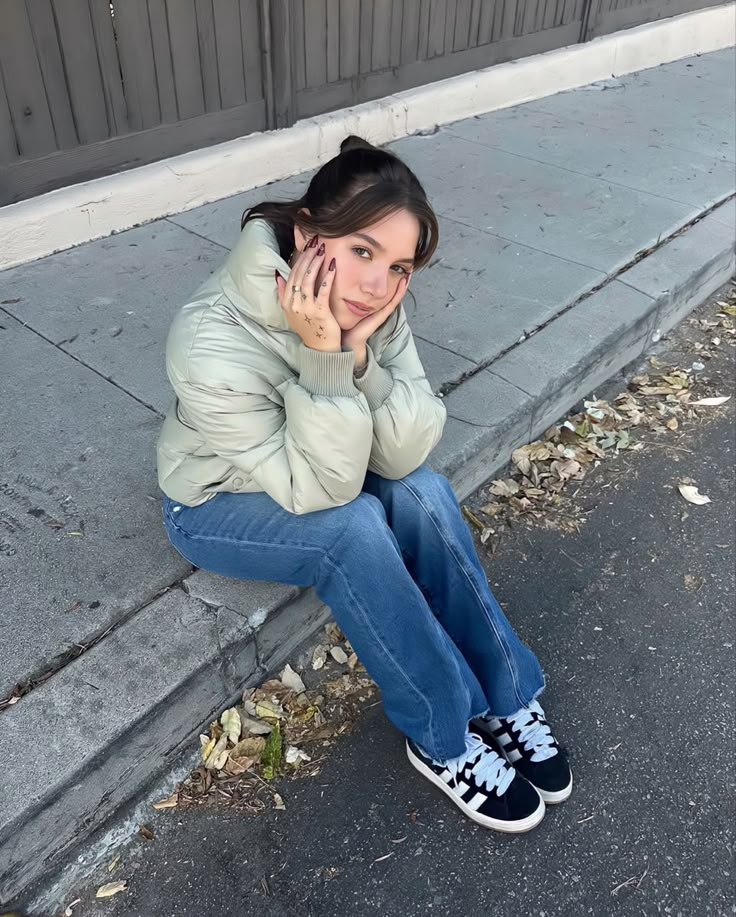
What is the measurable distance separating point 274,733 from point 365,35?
14.8ft

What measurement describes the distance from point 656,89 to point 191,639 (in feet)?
22.4

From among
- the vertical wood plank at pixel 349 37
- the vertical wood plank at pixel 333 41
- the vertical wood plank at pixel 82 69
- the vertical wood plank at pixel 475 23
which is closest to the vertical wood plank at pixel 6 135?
the vertical wood plank at pixel 82 69

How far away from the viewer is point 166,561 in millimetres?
2512

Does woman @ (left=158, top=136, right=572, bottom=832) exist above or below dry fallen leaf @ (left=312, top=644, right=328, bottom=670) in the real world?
above

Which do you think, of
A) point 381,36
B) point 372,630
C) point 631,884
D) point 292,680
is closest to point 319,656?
point 292,680

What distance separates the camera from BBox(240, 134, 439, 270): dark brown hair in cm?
198

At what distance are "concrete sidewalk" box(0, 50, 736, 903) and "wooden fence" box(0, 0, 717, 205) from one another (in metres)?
0.39

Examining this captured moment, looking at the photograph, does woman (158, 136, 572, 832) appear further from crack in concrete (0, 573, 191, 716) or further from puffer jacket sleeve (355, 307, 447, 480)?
crack in concrete (0, 573, 191, 716)

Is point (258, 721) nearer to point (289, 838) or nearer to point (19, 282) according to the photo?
point (289, 838)

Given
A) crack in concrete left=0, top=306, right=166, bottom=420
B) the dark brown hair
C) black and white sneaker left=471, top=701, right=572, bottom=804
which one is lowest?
black and white sneaker left=471, top=701, right=572, bottom=804

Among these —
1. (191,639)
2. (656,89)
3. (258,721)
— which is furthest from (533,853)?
(656,89)

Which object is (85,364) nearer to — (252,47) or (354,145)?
(354,145)

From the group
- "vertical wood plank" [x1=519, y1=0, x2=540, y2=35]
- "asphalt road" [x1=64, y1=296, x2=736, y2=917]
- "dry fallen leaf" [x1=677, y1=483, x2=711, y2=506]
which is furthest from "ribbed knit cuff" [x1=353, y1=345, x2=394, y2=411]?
"vertical wood plank" [x1=519, y1=0, x2=540, y2=35]

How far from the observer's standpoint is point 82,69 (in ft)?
12.9
